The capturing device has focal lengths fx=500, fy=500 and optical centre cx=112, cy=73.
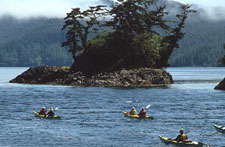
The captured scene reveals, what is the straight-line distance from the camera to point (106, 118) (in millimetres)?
76312

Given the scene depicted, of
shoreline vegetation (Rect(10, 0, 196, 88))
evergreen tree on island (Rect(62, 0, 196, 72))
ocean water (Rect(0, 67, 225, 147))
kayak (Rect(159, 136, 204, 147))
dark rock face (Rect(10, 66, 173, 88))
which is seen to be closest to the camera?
kayak (Rect(159, 136, 204, 147))

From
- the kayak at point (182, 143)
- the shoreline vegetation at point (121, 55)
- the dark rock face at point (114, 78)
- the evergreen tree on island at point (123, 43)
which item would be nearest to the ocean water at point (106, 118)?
the kayak at point (182, 143)

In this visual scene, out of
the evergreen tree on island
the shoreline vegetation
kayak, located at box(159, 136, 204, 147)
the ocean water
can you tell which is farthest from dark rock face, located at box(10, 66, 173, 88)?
kayak, located at box(159, 136, 204, 147)

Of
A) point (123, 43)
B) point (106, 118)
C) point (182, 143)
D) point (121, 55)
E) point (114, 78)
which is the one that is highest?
point (123, 43)

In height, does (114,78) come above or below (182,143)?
above

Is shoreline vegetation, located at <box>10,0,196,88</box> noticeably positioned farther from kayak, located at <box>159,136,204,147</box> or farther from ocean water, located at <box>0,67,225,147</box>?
Result: kayak, located at <box>159,136,204,147</box>

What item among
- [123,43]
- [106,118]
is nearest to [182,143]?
[106,118]

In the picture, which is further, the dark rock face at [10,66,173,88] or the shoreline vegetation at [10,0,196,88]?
the shoreline vegetation at [10,0,196,88]

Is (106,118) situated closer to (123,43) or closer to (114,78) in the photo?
(114,78)

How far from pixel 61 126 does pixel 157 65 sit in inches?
3480

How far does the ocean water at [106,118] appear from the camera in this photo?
191ft

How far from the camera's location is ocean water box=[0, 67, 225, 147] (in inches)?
2291

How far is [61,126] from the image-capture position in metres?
68.2

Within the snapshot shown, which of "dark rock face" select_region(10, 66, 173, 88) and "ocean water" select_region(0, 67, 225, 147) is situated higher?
"dark rock face" select_region(10, 66, 173, 88)
